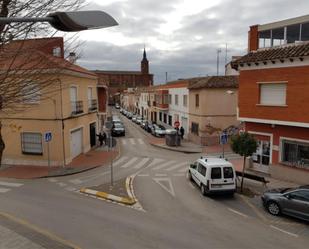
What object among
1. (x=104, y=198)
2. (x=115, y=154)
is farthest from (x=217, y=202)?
(x=115, y=154)

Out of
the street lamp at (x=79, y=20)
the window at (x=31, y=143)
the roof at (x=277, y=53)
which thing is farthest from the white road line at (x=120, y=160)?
the street lamp at (x=79, y=20)

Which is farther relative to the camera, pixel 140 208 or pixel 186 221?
pixel 140 208

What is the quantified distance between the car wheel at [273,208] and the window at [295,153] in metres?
5.01

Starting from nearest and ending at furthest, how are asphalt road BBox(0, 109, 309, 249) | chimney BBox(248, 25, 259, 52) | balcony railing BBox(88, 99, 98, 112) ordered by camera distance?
asphalt road BBox(0, 109, 309, 249) < chimney BBox(248, 25, 259, 52) < balcony railing BBox(88, 99, 98, 112)

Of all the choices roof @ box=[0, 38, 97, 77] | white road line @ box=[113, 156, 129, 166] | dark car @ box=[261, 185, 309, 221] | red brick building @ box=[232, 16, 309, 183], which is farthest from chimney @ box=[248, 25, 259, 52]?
roof @ box=[0, 38, 97, 77]

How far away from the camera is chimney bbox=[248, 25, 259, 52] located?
65.6ft

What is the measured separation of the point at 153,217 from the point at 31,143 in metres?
13.1

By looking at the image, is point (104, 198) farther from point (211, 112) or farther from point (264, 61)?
point (211, 112)

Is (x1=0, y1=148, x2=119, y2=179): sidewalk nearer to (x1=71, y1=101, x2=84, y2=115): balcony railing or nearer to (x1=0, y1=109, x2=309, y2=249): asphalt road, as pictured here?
(x1=0, y1=109, x2=309, y2=249): asphalt road

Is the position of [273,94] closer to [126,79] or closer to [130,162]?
[130,162]

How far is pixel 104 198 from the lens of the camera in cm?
1487

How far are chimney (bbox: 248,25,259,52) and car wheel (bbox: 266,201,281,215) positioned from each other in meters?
10.5

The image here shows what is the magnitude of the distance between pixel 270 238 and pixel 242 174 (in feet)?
20.0

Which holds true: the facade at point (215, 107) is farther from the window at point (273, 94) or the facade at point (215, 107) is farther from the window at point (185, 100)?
the window at point (273, 94)
